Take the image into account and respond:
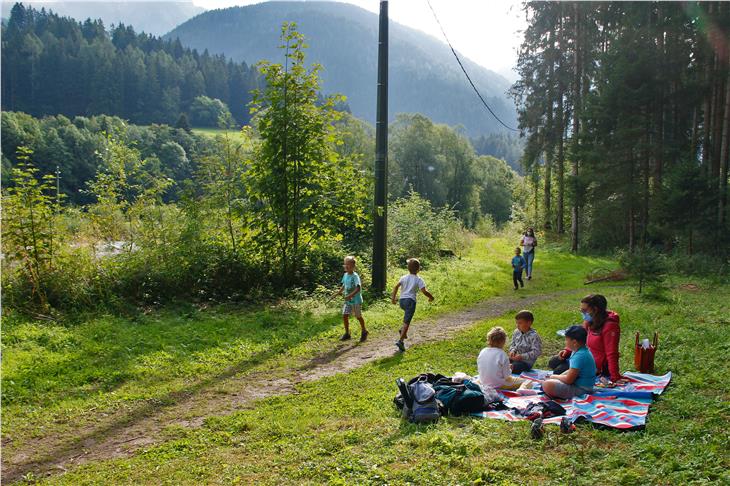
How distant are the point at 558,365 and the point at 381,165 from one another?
766 cm

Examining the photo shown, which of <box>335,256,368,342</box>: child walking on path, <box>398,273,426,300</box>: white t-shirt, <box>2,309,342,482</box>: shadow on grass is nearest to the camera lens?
<box>2,309,342,482</box>: shadow on grass

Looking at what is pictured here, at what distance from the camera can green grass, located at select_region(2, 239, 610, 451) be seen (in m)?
6.86

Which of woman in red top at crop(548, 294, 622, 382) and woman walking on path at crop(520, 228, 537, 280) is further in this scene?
woman walking on path at crop(520, 228, 537, 280)

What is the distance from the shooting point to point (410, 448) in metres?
5.27

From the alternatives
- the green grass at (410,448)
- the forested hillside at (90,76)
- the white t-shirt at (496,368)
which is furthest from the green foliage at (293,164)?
the forested hillside at (90,76)

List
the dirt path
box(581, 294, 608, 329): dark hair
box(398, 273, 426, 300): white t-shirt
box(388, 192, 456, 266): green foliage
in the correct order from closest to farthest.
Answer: the dirt path, box(581, 294, 608, 329): dark hair, box(398, 273, 426, 300): white t-shirt, box(388, 192, 456, 266): green foliage

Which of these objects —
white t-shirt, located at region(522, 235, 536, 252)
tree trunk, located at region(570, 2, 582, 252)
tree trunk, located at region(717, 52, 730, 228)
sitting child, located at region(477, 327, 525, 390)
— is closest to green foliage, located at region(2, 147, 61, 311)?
sitting child, located at region(477, 327, 525, 390)

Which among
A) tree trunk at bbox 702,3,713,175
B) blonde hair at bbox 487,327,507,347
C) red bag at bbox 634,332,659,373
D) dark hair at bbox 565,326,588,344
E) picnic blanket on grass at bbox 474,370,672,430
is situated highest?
tree trunk at bbox 702,3,713,175

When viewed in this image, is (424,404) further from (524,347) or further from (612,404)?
(524,347)

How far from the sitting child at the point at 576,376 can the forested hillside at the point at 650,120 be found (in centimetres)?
1501

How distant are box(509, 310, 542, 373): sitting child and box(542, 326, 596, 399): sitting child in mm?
1138

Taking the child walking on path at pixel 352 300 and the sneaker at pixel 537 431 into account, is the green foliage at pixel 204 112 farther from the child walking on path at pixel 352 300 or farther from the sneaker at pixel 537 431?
the sneaker at pixel 537 431

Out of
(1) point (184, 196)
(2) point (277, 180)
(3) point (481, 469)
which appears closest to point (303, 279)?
(2) point (277, 180)

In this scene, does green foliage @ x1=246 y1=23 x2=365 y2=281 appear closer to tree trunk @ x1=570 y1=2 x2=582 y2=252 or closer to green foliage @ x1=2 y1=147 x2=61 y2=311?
green foliage @ x1=2 y1=147 x2=61 y2=311
